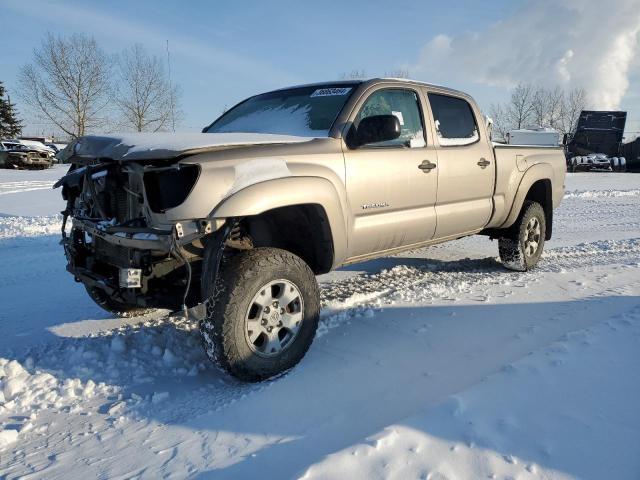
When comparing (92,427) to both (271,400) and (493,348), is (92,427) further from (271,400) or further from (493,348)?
(493,348)

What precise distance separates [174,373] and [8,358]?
3.88 feet

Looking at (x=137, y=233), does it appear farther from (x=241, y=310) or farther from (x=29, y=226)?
(x=29, y=226)

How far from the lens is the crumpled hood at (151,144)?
2.61 m

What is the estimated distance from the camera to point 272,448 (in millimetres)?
2244

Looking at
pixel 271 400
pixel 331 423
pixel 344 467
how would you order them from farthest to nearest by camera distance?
1. pixel 271 400
2. pixel 331 423
3. pixel 344 467

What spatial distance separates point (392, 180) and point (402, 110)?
2.49 feet

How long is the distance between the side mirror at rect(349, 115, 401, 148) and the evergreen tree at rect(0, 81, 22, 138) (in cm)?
5234

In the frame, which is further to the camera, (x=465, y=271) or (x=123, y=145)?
(x=465, y=271)

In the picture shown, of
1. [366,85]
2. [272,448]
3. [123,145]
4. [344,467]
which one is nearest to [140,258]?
[123,145]

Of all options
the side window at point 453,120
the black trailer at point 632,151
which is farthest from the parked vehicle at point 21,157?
the black trailer at point 632,151

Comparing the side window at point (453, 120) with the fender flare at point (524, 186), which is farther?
the fender flare at point (524, 186)

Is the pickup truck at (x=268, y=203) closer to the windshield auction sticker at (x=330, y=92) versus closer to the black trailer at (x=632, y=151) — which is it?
the windshield auction sticker at (x=330, y=92)

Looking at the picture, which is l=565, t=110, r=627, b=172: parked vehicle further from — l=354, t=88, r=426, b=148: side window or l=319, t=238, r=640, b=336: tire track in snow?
l=354, t=88, r=426, b=148: side window

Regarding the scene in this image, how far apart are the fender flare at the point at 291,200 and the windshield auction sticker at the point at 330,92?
3.26ft
